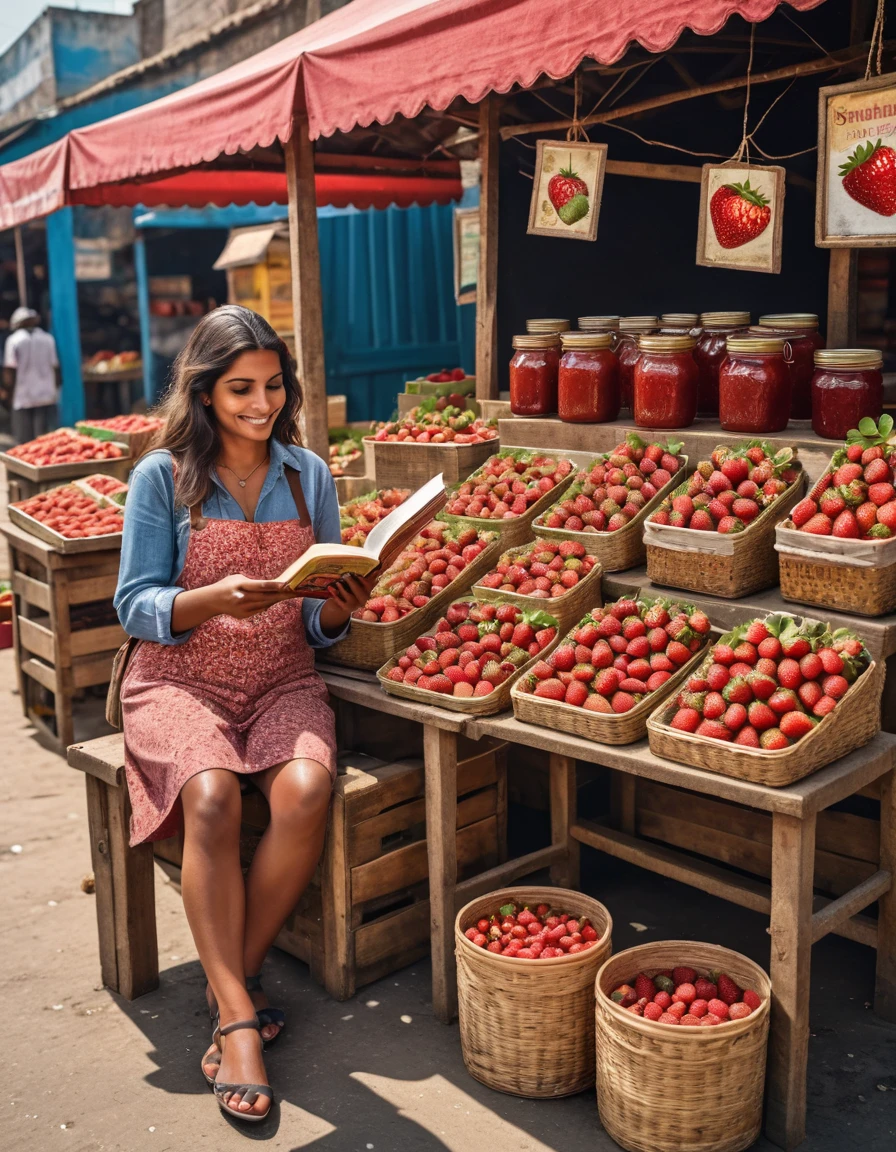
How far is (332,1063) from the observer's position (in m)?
3.18

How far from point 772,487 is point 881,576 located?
0.48 metres

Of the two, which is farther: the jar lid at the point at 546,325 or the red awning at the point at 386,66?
the jar lid at the point at 546,325

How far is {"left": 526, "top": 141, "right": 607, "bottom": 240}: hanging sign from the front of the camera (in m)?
4.26

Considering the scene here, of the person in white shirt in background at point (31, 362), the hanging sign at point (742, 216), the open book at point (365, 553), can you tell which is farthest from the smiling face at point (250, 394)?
the person in white shirt in background at point (31, 362)

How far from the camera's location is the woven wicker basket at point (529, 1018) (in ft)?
9.62

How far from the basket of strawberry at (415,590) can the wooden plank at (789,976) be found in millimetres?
1401

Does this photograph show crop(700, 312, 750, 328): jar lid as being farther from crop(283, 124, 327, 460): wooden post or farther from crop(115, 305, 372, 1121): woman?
crop(283, 124, 327, 460): wooden post

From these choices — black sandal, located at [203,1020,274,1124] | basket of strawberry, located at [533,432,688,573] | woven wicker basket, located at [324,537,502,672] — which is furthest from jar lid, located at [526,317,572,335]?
black sandal, located at [203,1020,274,1124]

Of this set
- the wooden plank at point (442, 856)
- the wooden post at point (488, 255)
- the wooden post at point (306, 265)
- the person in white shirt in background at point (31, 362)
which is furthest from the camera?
the person in white shirt in background at point (31, 362)

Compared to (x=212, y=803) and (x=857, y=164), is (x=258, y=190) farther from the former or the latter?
(x=212, y=803)

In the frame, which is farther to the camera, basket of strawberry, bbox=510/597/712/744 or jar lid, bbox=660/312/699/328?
jar lid, bbox=660/312/699/328

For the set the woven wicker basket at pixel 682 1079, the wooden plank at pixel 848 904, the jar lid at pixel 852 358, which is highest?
the jar lid at pixel 852 358

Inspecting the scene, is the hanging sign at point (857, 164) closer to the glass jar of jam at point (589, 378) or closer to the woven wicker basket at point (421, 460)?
the glass jar of jam at point (589, 378)

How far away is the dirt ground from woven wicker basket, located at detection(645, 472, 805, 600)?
1.19 m
